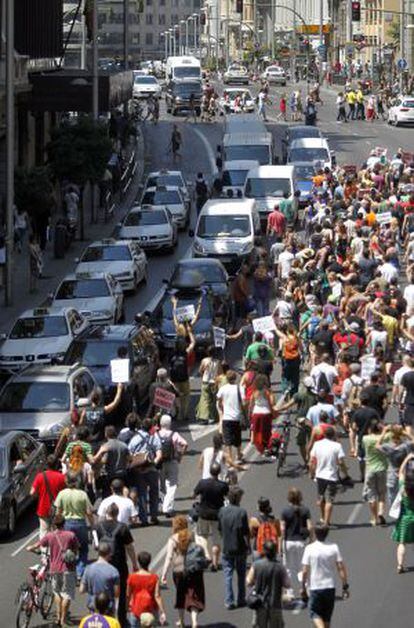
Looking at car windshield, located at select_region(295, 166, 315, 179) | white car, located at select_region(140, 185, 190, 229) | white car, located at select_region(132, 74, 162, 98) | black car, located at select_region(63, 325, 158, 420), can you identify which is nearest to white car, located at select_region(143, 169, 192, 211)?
white car, located at select_region(140, 185, 190, 229)

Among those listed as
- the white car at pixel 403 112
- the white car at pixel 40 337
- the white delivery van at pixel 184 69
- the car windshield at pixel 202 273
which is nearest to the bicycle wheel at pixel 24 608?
the white car at pixel 40 337

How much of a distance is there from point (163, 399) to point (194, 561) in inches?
269

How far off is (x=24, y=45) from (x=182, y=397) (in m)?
36.4

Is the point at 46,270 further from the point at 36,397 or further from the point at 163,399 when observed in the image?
the point at 163,399

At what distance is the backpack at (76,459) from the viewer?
21.7 metres

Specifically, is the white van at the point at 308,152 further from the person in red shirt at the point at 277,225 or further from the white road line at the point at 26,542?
the white road line at the point at 26,542

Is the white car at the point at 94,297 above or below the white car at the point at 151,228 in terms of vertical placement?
below

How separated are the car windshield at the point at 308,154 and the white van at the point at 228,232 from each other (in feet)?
43.0

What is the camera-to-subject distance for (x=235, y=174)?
52.0 metres

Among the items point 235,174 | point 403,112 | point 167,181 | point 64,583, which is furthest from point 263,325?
point 403,112

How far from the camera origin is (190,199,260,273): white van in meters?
41.3

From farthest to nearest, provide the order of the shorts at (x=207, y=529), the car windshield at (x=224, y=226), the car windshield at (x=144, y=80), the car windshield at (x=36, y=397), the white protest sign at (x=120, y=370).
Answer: the car windshield at (x=144, y=80) < the car windshield at (x=224, y=226) < the car windshield at (x=36, y=397) < the white protest sign at (x=120, y=370) < the shorts at (x=207, y=529)

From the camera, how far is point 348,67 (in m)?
125

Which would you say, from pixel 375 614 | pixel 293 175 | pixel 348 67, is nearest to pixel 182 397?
pixel 375 614
